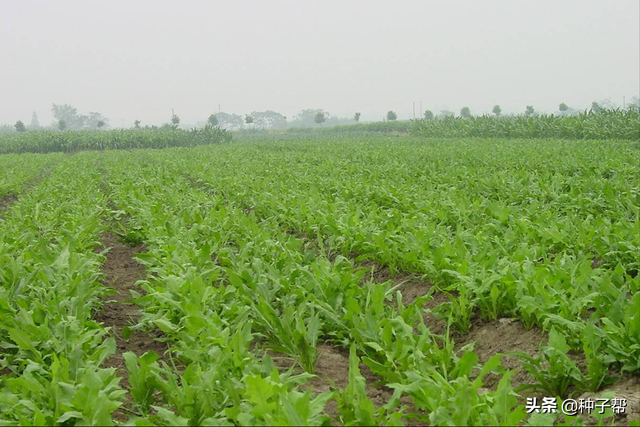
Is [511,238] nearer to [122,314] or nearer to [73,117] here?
[122,314]

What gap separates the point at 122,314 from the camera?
155 inches

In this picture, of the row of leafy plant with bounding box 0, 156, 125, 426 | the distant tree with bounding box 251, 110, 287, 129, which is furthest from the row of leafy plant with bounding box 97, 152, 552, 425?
the distant tree with bounding box 251, 110, 287, 129

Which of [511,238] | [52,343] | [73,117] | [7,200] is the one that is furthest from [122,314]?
[73,117]

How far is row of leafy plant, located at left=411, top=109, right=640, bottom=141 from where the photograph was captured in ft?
73.3

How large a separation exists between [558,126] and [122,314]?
82.9 feet

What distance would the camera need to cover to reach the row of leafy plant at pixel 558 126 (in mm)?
22344

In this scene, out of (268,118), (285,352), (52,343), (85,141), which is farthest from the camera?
(268,118)

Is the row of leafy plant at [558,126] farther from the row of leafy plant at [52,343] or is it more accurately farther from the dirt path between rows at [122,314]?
the row of leafy plant at [52,343]

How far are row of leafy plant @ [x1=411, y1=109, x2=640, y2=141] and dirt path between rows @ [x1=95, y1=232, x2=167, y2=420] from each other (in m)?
19.4

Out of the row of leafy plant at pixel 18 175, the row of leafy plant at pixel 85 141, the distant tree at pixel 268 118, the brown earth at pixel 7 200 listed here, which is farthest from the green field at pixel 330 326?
the distant tree at pixel 268 118

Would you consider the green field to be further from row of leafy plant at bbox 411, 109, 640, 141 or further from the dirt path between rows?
row of leafy plant at bbox 411, 109, 640, 141

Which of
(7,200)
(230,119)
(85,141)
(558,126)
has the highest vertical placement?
(230,119)

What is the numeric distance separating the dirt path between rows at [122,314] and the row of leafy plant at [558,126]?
63.6 feet

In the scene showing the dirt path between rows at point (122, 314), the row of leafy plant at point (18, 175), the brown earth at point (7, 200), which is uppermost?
the row of leafy plant at point (18, 175)
